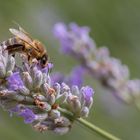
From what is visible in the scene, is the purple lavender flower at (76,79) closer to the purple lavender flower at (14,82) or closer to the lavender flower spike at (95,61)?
the lavender flower spike at (95,61)

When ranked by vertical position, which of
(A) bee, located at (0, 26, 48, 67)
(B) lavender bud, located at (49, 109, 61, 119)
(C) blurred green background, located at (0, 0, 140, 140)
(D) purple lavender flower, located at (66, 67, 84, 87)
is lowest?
(B) lavender bud, located at (49, 109, 61, 119)

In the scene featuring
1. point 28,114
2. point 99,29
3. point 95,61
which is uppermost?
point 99,29

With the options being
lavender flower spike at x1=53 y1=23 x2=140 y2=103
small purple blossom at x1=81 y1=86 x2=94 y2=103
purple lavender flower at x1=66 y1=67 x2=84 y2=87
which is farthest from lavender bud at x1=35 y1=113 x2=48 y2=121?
lavender flower spike at x1=53 y1=23 x2=140 y2=103

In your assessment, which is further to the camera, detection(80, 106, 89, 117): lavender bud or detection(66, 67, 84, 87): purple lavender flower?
detection(66, 67, 84, 87): purple lavender flower

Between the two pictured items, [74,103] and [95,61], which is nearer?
[74,103]

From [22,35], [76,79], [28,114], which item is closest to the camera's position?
[28,114]

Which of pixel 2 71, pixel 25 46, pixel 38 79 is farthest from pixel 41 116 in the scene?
pixel 25 46

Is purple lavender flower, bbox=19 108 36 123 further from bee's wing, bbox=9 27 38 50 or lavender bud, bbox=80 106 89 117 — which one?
bee's wing, bbox=9 27 38 50

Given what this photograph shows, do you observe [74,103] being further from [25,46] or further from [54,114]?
[25,46]
